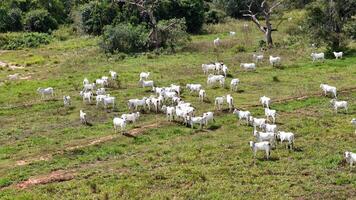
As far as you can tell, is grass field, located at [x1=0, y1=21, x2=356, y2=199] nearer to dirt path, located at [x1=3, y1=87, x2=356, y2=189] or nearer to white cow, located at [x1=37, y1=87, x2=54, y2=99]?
dirt path, located at [x1=3, y1=87, x2=356, y2=189]

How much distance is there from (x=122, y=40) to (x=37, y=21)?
858 inches

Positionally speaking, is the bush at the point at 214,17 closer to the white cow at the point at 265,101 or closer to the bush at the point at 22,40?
the bush at the point at 22,40

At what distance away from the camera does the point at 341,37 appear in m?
49.9

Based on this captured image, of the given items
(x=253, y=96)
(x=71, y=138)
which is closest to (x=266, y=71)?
(x=253, y=96)

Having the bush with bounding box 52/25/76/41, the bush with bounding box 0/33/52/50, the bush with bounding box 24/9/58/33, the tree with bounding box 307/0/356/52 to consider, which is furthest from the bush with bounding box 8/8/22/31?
the tree with bounding box 307/0/356/52

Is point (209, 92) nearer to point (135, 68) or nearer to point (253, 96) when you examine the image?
point (253, 96)

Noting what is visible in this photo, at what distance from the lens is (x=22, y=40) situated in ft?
215

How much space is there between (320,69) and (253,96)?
9473 millimetres

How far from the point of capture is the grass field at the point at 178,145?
72.8 feet

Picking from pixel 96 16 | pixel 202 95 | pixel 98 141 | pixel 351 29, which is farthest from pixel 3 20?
pixel 98 141

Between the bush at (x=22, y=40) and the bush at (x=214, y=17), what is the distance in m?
20.7

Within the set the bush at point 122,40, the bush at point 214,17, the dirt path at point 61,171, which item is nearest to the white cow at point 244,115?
the dirt path at point 61,171

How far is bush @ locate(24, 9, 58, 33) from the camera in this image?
7281 centimetres

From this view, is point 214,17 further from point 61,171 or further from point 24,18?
point 61,171
